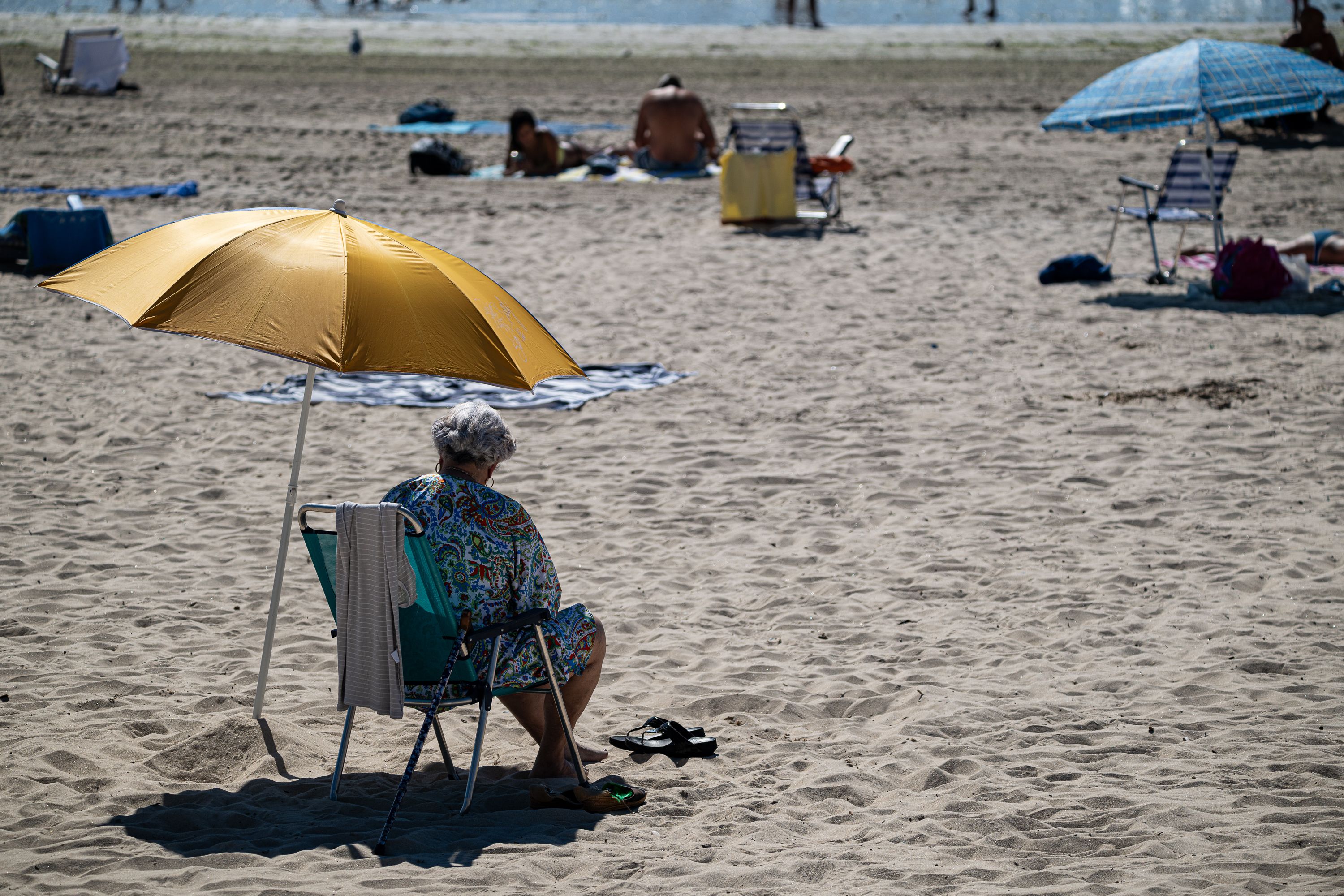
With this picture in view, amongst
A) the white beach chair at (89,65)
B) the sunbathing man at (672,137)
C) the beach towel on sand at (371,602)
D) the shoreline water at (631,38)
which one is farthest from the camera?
the shoreline water at (631,38)

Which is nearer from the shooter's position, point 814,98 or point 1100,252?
point 1100,252

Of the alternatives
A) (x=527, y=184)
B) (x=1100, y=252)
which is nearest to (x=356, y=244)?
(x=1100, y=252)

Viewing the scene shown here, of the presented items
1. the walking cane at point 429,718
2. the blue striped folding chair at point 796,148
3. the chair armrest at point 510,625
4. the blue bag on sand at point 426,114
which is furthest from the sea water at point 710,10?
the walking cane at point 429,718

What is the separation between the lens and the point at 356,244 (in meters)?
3.42

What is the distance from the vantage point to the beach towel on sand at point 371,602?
308cm

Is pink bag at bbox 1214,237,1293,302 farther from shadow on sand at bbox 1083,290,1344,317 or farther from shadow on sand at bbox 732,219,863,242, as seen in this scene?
shadow on sand at bbox 732,219,863,242

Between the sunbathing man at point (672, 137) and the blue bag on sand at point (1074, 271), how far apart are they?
5842 millimetres

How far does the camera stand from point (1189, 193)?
10.3 metres

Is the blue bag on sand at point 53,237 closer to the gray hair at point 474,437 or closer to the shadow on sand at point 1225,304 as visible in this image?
the gray hair at point 474,437

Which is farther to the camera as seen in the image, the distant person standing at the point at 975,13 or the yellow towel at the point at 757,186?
the distant person standing at the point at 975,13

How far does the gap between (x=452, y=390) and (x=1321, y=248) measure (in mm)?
7648

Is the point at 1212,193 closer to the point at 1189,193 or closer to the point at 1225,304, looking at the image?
the point at 1189,193

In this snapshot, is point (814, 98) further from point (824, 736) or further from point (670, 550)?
point (824, 736)

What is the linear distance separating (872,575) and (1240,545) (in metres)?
1.63
